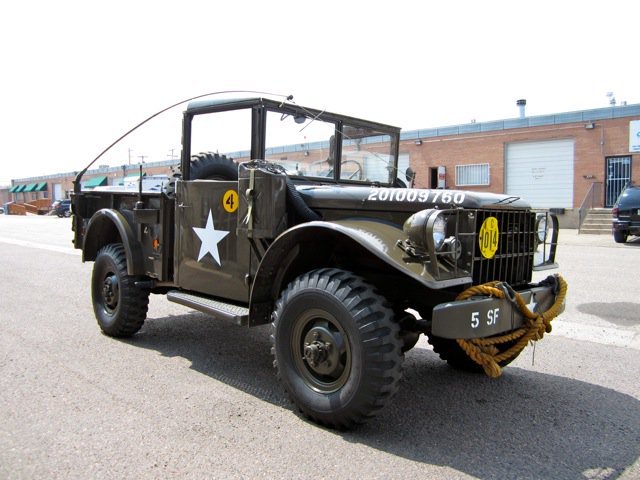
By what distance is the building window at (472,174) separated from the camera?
28.2 m

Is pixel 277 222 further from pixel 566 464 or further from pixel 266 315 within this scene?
pixel 566 464

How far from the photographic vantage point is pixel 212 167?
4914 mm

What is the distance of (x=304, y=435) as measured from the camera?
10.9ft

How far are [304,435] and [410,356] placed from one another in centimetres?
194

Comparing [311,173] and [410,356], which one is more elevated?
[311,173]

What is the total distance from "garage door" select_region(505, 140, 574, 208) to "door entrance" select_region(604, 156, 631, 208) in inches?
59.7

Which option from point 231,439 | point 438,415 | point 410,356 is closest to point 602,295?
point 410,356

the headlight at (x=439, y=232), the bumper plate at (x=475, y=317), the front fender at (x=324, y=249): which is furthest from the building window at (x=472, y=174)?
the headlight at (x=439, y=232)

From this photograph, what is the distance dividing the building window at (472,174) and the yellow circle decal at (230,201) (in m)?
25.5

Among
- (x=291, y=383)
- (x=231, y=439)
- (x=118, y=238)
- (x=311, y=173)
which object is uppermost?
(x=311, y=173)

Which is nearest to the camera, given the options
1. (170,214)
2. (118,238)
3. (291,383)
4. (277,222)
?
(291,383)

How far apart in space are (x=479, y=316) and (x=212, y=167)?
2775 millimetres

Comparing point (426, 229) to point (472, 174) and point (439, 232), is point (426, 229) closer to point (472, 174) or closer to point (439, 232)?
point (439, 232)

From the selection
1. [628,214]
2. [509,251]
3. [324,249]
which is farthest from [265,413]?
[628,214]
